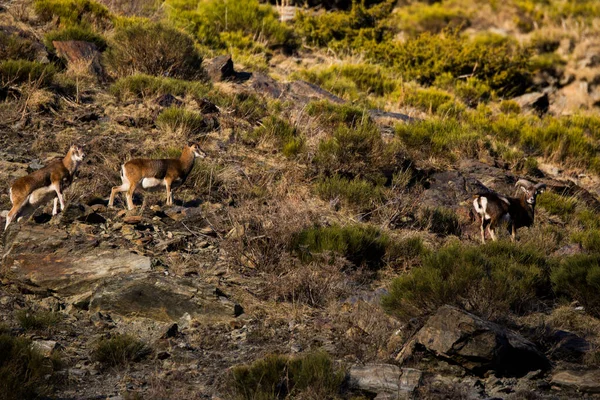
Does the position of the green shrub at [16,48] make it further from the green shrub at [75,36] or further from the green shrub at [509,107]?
the green shrub at [509,107]

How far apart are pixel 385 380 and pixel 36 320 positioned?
3.52 metres

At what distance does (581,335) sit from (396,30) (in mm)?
18939

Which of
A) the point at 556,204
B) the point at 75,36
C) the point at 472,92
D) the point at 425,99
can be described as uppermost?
the point at 75,36

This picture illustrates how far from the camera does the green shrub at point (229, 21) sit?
21609 mm

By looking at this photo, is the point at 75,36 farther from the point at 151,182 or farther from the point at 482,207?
the point at 482,207

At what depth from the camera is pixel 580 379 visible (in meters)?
6.98

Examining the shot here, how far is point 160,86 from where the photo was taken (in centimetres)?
1532

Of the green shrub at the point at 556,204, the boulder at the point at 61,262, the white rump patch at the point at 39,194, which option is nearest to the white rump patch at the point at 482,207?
the green shrub at the point at 556,204

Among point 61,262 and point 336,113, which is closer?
point 61,262

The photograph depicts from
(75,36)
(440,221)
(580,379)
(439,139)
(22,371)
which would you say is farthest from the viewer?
(75,36)

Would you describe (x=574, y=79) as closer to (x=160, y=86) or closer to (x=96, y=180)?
(x=160, y=86)

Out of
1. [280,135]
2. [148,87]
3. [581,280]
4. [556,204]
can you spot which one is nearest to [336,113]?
[280,135]

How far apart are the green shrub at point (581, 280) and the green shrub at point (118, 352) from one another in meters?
5.07

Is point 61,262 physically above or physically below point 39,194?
below
